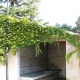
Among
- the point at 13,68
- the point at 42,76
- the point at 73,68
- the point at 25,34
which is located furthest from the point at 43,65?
the point at 73,68

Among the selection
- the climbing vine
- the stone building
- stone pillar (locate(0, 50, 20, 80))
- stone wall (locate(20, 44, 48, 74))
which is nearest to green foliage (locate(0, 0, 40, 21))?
the stone building

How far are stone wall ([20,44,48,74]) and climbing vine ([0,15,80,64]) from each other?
4.83ft

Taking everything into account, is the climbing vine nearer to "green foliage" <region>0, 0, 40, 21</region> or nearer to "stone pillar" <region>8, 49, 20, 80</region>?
"stone pillar" <region>8, 49, 20, 80</region>

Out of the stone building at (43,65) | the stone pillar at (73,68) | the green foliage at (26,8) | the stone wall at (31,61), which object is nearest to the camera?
the stone pillar at (73,68)

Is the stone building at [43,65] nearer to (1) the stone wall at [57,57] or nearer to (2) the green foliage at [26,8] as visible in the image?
(1) the stone wall at [57,57]

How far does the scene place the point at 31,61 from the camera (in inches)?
399

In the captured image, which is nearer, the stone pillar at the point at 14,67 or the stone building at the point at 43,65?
the stone building at the point at 43,65

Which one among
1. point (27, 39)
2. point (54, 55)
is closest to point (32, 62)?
point (54, 55)

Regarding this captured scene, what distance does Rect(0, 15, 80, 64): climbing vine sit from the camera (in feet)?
24.1

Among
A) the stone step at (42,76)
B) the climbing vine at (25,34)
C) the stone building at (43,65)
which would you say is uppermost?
the climbing vine at (25,34)

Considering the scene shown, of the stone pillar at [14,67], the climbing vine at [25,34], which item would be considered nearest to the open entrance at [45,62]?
the stone pillar at [14,67]

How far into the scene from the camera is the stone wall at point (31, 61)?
31.0ft

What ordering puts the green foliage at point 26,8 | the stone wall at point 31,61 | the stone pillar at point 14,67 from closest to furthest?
the stone pillar at point 14,67
the stone wall at point 31,61
the green foliage at point 26,8

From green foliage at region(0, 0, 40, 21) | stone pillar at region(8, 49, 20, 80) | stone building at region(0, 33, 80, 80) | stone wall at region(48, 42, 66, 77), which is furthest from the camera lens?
green foliage at region(0, 0, 40, 21)
